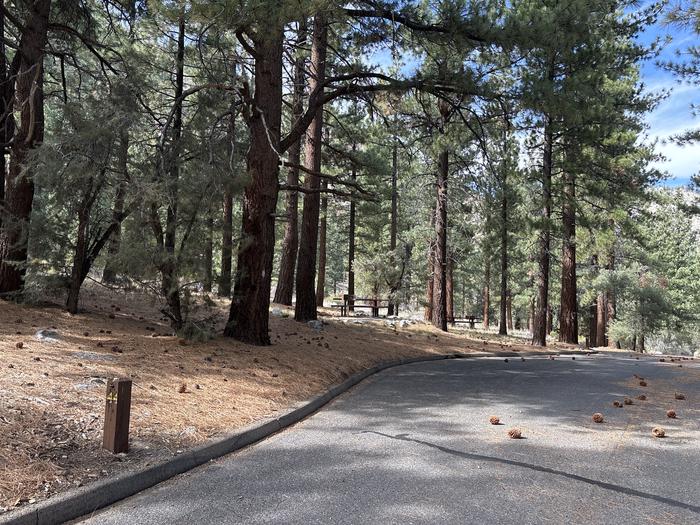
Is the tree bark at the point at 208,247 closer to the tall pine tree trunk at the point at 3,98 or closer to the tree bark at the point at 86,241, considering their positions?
the tree bark at the point at 86,241

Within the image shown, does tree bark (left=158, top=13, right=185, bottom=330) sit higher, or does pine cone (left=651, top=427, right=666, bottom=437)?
tree bark (left=158, top=13, right=185, bottom=330)

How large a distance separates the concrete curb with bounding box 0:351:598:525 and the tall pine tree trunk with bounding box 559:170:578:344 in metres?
16.4

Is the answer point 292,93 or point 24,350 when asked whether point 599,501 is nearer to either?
point 24,350

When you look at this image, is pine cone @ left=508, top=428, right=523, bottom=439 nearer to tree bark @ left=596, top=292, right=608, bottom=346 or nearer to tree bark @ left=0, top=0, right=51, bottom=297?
tree bark @ left=0, top=0, right=51, bottom=297

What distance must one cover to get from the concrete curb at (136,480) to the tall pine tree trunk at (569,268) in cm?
1639

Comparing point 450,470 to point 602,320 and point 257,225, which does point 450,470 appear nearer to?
point 257,225

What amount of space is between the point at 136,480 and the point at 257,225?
6.05 meters

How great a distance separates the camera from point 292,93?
598 inches

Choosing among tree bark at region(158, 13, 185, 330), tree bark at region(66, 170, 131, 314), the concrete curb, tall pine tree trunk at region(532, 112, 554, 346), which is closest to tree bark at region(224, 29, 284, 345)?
tree bark at region(158, 13, 185, 330)

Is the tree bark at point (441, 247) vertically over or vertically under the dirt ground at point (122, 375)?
over

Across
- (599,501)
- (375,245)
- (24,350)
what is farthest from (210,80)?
(375,245)

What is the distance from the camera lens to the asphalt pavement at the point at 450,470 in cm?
338

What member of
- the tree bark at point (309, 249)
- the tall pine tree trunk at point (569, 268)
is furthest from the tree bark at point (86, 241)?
the tall pine tree trunk at point (569, 268)

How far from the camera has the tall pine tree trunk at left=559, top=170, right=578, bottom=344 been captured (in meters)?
19.8
